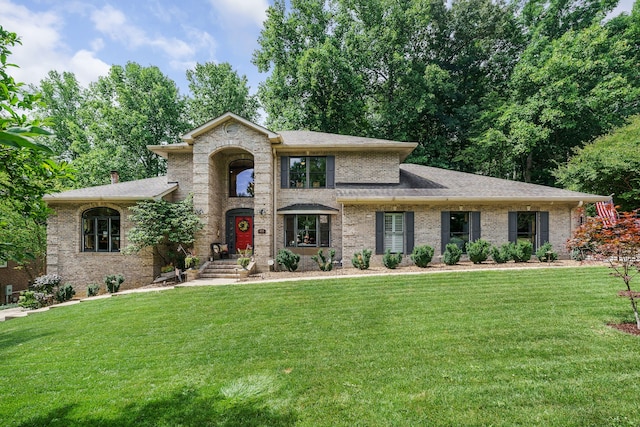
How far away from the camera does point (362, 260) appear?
1292 cm

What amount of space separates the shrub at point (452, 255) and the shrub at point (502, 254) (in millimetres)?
1535

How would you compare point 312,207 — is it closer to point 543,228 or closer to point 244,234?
point 244,234

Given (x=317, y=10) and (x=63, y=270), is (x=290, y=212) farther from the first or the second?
(x=317, y=10)

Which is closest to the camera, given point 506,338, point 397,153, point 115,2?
point 506,338

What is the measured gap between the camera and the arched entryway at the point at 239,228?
52.5 feet

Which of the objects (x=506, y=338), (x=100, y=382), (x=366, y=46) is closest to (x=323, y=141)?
(x=506, y=338)

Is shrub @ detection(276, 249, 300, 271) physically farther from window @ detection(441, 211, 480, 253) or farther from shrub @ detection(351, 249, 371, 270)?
window @ detection(441, 211, 480, 253)

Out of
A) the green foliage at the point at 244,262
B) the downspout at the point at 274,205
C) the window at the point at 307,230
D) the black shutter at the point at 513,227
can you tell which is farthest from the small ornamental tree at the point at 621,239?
the downspout at the point at 274,205

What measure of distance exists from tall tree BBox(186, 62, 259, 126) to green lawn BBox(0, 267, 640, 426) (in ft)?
77.2

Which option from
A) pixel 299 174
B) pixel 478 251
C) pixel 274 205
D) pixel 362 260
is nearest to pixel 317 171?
pixel 299 174

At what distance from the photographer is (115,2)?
7.45 metres

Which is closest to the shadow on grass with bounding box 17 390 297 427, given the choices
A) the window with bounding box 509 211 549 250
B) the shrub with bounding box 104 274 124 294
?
the shrub with bounding box 104 274 124 294

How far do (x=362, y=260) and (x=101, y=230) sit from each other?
12.6 metres

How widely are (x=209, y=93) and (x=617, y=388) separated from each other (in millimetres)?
31741
